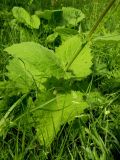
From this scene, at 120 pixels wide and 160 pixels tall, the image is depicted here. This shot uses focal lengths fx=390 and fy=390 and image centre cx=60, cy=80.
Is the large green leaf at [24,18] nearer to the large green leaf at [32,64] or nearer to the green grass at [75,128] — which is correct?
the green grass at [75,128]

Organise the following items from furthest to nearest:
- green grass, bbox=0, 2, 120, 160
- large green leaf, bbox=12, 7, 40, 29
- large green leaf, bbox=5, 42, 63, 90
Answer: large green leaf, bbox=12, 7, 40, 29 → large green leaf, bbox=5, 42, 63, 90 → green grass, bbox=0, 2, 120, 160

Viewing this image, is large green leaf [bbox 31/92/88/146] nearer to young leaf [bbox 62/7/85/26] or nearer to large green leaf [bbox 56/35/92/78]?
large green leaf [bbox 56/35/92/78]

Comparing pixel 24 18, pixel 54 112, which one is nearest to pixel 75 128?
pixel 54 112

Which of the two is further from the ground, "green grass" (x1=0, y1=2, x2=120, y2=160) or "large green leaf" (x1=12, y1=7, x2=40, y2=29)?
"large green leaf" (x1=12, y1=7, x2=40, y2=29)

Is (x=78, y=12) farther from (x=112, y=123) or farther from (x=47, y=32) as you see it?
(x=112, y=123)

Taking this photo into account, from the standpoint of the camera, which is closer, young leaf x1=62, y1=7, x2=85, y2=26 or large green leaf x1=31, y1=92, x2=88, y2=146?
large green leaf x1=31, y1=92, x2=88, y2=146

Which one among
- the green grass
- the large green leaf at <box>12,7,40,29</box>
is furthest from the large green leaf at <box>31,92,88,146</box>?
the large green leaf at <box>12,7,40,29</box>

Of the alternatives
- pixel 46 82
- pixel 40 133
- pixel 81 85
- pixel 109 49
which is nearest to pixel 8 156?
pixel 40 133

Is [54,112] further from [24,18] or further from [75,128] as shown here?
[24,18]
